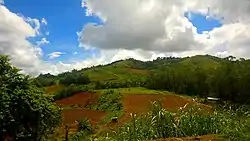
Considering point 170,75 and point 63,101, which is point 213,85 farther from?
point 63,101

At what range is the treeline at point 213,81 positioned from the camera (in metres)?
54.2

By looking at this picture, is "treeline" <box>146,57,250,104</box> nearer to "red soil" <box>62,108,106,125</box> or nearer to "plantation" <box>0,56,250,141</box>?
"plantation" <box>0,56,250,141</box>

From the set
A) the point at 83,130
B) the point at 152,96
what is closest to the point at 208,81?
the point at 152,96

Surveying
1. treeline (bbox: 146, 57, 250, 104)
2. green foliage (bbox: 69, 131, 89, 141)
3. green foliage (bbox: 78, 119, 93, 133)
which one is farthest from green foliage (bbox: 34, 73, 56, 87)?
treeline (bbox: 146, 57, 250, 104)

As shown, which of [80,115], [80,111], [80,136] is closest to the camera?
[80,136]

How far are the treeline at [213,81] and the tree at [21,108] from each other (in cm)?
3406

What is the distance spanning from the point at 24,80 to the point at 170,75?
51.5 metres

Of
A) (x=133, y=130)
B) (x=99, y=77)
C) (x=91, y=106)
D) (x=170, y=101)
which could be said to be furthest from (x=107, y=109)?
(x=99, y=77)

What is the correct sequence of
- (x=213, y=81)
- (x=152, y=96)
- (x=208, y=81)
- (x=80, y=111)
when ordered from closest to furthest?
(x=80, y=111)
(x=152, y=96)
(x=213, y=81)
(x=208, y=81)

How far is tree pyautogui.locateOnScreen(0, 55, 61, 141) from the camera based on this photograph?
21.8m

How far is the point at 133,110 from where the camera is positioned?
46.9 m

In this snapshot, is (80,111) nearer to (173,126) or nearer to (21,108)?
(21,108)

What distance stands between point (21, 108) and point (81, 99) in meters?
40.5

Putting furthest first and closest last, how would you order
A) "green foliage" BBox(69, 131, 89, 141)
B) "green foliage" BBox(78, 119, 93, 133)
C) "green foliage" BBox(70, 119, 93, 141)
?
"green foliage" BBox(78, 119, 93, 133) → "green foliage" BBox(70, 119, 93, 141) → "green foliage" BBox(69, 131, 89, 141)
